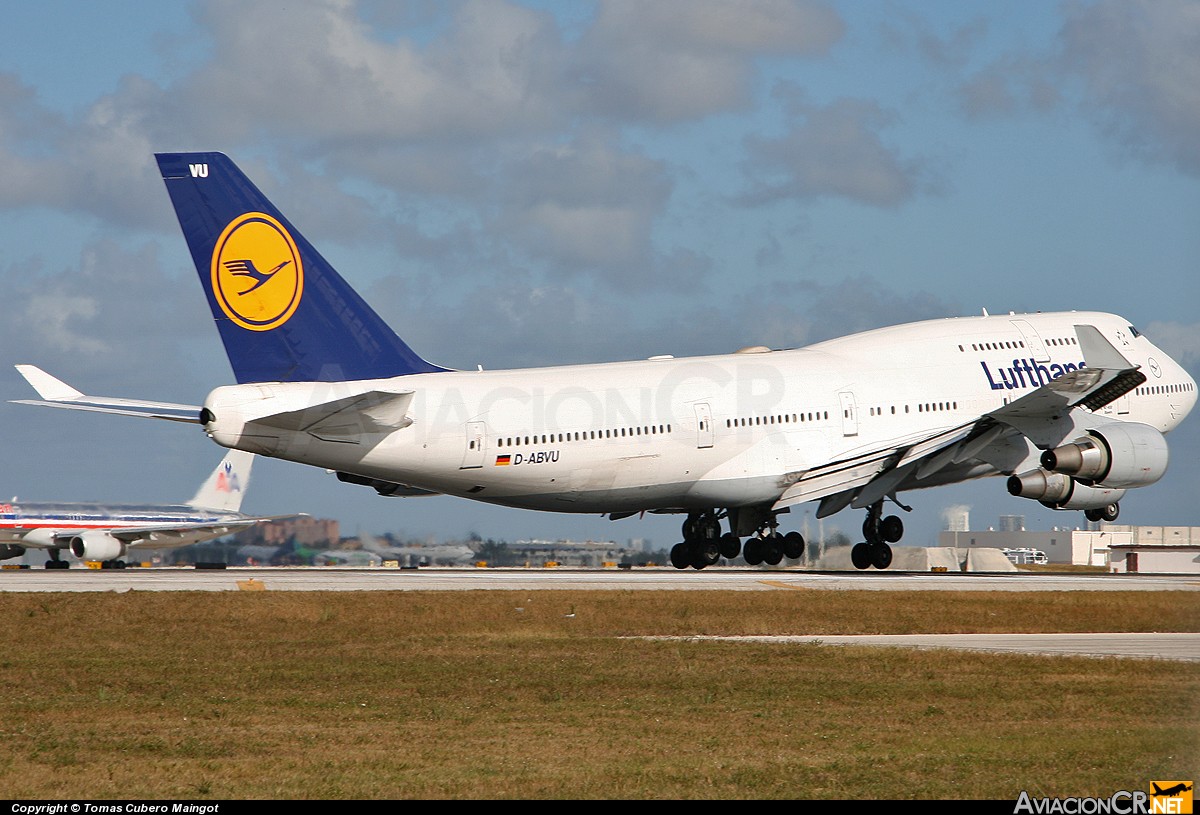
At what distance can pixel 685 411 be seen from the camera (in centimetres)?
4109

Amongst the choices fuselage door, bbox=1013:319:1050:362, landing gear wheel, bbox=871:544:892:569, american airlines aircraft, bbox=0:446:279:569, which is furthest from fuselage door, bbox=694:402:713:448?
american airlines aircraft, bbox=0:446:279:569

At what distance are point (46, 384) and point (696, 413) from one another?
57.9 feet

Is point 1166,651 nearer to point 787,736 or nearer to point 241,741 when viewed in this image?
point 787,736

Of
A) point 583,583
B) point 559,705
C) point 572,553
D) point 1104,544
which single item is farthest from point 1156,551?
point 559,705

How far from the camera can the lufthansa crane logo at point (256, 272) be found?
3362 cm

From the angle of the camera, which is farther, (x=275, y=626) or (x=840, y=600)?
(x=840, y=600)

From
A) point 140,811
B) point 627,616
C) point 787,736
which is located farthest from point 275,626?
point 140,811

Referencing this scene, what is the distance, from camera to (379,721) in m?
16.7

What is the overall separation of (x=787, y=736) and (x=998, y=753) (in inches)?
93.3

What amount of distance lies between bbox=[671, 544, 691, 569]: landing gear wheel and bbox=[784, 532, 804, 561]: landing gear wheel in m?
3.19

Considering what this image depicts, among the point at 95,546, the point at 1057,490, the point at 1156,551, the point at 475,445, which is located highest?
the point at 475,445

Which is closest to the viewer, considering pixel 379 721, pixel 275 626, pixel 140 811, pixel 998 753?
pixel 140 811

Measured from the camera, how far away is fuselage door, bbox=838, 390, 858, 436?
43656 mm

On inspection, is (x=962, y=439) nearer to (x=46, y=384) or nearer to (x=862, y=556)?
(x=862, y=556)
